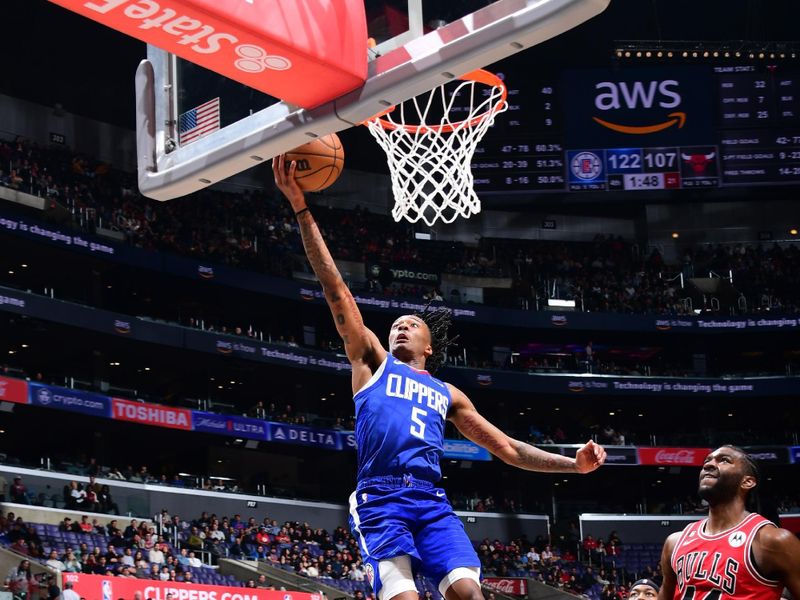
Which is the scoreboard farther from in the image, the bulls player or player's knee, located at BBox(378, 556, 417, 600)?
player's knee, located at BBox(378, 556, 417, 600)

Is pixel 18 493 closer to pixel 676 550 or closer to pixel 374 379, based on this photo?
pixel 374 379

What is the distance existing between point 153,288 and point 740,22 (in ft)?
61.7

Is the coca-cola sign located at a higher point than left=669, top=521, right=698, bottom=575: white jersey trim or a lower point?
lower

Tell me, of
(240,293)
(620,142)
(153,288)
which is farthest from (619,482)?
(153,288)

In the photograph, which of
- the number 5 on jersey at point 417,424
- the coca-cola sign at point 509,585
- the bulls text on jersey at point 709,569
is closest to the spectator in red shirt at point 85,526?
the coca-cola sign at point 509,585

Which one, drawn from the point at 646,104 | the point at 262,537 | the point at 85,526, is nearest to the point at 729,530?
the point at 85,526

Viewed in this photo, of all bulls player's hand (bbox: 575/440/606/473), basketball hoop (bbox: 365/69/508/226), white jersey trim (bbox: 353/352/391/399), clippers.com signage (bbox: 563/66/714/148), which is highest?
clippers.com signage (bbox: 563/66/714/148)

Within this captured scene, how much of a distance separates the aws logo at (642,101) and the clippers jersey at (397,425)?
2601 cm

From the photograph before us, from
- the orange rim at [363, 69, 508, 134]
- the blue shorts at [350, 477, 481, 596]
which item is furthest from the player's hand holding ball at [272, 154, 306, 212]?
the orange rim at [363, 69, 508, 134]

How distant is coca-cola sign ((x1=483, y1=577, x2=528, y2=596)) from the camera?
25380mm

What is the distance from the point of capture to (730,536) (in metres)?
4.86

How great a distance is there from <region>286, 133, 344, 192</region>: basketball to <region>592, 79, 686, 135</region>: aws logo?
2566 cm

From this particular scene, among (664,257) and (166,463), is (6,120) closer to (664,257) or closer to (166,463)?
(166,463)

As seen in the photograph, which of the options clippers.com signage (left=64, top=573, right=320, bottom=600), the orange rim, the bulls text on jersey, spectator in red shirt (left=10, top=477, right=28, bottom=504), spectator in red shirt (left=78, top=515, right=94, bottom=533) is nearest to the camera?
the bulls text on jersey
